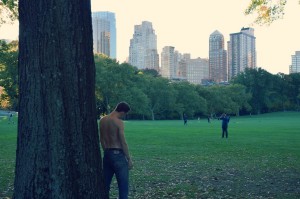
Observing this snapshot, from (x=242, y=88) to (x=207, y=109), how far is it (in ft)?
54.6

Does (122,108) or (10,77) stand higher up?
(10,77)

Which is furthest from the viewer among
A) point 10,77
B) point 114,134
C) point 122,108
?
point 10,77

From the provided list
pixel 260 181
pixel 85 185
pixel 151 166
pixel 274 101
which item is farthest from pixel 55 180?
pixel 274 101

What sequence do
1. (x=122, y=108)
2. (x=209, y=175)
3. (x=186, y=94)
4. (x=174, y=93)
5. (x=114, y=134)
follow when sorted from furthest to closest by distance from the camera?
1. (x=186, y=94)
2. (x=174, y=93)
3. (x=209, y=175)
4. (x=122, y=108)
5. (x=114, y=134)

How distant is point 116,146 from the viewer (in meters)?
6.98

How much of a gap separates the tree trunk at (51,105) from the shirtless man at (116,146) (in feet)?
5.56

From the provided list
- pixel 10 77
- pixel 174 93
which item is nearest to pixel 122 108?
pixel 10 77

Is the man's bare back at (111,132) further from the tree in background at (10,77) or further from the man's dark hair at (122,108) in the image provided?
the tree in background at (10,77)

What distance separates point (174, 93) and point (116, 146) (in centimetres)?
9157

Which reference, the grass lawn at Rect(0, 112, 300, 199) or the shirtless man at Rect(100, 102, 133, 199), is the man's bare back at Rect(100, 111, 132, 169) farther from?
the grass lawn at Rect(0, 112, 300, 199)

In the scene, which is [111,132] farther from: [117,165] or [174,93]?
[174,93]

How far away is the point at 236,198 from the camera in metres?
9.41

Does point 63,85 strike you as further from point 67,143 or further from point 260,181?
point 260,181

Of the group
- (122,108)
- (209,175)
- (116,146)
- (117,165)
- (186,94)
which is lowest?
(209,175)
